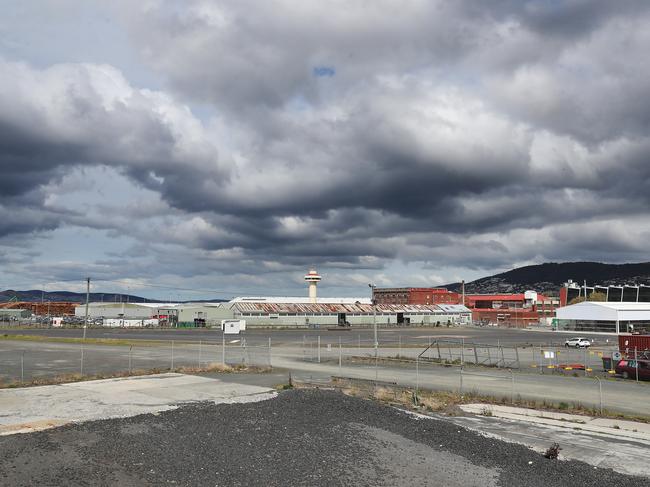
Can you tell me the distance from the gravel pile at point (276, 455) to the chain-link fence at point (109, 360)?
1822 cm

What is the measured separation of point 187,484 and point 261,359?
36569 mm

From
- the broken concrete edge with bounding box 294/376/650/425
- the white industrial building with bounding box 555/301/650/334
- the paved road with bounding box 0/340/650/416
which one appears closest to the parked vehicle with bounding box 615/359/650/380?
the paved road with bounding box 0/340/650/416

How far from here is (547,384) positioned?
3488cm

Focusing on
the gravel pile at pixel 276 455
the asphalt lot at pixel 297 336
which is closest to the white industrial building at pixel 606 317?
the asphalt lot at pixel 297 336

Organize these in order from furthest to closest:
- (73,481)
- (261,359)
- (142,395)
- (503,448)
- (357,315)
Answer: (357,315)
(261,359)
(142,395)
(503,448)
(73,481)

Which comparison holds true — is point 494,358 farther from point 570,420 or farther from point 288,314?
point 288,314

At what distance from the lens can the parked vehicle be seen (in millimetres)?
37906

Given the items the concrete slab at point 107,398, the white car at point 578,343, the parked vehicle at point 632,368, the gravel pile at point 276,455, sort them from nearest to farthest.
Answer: the gravel pile at point 276,455 → the concrete slab at point 107,398 → the parked vehicle at point 632,368 → the white car at point 578,343

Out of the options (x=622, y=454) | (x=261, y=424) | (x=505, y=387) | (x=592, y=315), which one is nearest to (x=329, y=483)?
(x=261, y=424)

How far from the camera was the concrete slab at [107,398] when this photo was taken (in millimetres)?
21094

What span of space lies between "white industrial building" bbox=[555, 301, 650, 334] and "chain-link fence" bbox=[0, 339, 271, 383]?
8689 centimetres

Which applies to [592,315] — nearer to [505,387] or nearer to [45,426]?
[505,387]

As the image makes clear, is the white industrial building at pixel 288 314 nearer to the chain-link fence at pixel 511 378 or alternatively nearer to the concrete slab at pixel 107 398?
the chain-link fence at pixel 511 378

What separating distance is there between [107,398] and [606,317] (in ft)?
380
